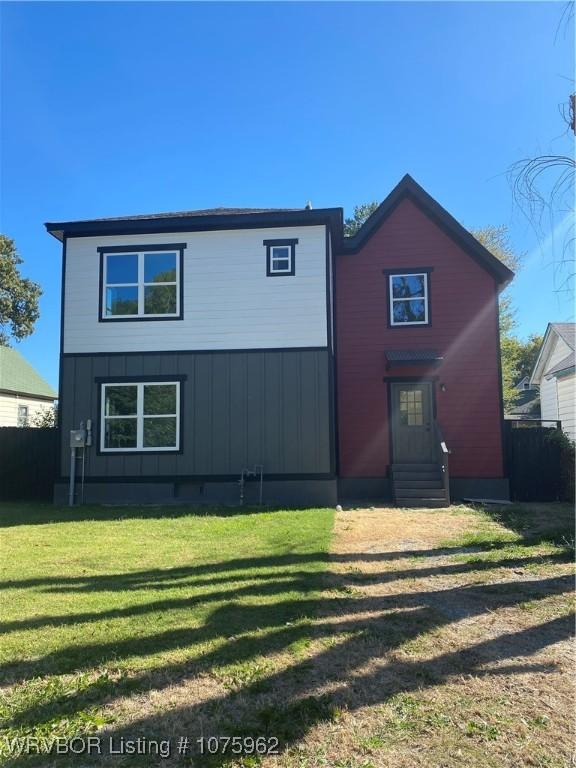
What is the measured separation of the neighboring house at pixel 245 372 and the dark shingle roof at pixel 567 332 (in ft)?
22.4

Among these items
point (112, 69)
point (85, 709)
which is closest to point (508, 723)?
point (85, 709)

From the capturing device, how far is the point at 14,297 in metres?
33.0

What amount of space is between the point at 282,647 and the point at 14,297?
35.2m

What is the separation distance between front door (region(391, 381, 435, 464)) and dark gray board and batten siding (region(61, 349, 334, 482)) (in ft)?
8.16

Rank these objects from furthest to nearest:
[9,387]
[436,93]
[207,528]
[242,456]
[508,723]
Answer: [9,387] → [242,456] → [436,93] → [207,528] → [508,723]

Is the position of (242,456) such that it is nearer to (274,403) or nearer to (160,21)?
(274,403)

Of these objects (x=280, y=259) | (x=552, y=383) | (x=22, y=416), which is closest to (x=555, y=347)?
(x=552, y=383)

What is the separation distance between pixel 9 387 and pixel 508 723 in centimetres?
2261

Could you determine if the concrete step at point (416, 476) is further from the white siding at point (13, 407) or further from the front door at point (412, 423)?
the white siding at point (13, 407)

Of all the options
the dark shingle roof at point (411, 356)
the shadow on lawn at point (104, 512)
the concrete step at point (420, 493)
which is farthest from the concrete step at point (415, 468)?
the shadow on lawn at point (104, 512)

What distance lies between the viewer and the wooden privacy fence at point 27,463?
484 inches

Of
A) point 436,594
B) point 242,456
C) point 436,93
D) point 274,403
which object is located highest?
point 436,93

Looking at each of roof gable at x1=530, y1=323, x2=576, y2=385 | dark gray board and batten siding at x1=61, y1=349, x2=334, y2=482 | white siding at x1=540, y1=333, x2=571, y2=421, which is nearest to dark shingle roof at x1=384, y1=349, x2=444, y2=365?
dark gray board and batten siding at x1=61, y1=349, x2=334, y2=482

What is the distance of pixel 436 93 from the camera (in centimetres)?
915
